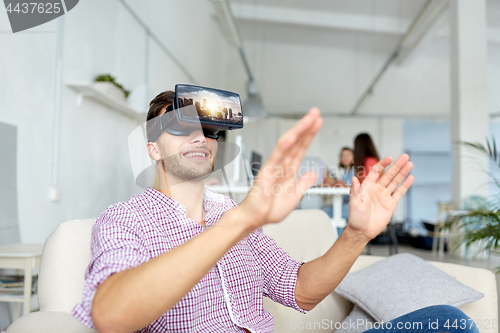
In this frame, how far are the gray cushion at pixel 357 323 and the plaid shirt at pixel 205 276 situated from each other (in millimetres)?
554

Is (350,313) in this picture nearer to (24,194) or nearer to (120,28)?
(24,194)

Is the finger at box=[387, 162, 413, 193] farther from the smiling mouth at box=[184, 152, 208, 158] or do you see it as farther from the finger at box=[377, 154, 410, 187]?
the smiling mouth at box=[184, 152, 208, 158]

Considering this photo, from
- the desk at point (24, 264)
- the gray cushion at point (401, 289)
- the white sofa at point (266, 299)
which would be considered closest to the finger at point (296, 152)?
the white sofa at point (266, 299)

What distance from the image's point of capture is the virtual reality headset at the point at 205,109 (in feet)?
2.51

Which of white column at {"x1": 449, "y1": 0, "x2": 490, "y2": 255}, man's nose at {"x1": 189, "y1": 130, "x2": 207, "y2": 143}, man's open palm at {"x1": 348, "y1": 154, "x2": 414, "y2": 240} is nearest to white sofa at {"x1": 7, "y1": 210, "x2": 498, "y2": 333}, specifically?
man's nose at {"x1": 189, "y1": 130, "x2": 207, "y2": 143}

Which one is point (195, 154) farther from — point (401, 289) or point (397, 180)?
point (401, 289)

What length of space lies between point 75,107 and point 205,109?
2.51m

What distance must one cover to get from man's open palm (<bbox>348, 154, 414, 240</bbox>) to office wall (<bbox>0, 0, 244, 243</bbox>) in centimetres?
208

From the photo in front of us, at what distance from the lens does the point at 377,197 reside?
86 cm

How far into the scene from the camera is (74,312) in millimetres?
639

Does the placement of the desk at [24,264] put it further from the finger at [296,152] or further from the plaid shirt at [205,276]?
the finger at [296,152]

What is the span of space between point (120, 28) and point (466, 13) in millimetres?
4460

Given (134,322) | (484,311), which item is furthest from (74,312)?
(484,311)

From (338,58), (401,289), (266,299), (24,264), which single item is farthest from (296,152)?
(338,58)
